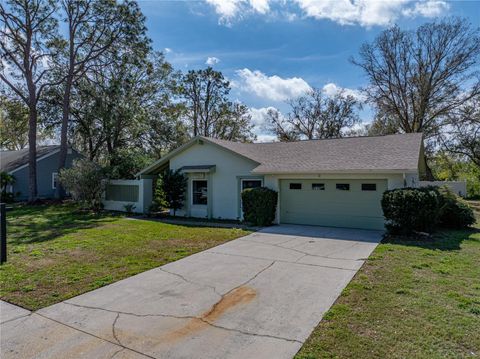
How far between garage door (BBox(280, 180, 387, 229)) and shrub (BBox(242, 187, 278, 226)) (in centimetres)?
78

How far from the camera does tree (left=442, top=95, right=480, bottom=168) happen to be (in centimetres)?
2470

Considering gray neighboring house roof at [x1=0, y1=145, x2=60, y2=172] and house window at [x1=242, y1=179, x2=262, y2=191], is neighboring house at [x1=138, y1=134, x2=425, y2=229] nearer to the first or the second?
house window at [x1=242, y1=179, x2=262, y2=191]

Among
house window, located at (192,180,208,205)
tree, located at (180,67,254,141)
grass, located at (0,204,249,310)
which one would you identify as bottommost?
grass, located at (0,204,249,310)

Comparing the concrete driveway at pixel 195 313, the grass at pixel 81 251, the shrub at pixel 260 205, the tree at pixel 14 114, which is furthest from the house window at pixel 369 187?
the tree at pixel 14 114

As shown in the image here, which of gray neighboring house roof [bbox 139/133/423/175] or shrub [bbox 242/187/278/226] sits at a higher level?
gray neighboring house roof [bbox 139/133/423/175]

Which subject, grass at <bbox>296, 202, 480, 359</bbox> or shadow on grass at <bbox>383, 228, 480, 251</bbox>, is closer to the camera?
grass at <bbox>296, 202, 480, 359</bbox>

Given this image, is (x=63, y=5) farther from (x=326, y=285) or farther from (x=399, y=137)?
(x=326, y=285)

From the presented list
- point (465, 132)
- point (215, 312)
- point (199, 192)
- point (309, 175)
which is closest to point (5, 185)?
point (199, 192)

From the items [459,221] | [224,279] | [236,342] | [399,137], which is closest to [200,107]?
[399,137]

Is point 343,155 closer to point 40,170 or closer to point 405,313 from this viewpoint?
point 405,313

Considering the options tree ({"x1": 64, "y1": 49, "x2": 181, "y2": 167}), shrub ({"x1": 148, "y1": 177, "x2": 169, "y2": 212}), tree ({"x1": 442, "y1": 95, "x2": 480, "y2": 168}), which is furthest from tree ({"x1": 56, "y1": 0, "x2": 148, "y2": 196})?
tree ({"x1": 442, "y1": 95, "x2": 480, "y2": 168})

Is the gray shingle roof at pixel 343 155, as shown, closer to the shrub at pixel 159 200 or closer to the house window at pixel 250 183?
the house window at pixel 250 183

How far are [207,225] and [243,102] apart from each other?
26255mm

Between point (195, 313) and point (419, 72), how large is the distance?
29.1 meters
